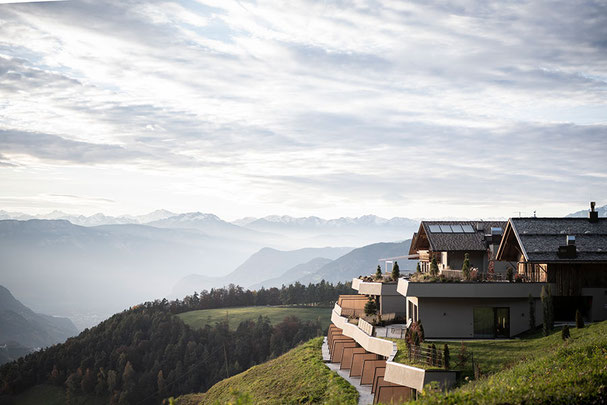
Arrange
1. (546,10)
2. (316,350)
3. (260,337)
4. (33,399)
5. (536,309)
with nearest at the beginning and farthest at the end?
(546,10)
(536,309)
(316,350)
(33,399)
(260,337)

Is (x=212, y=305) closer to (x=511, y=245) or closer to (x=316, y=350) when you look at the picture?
(x=316, y=350)

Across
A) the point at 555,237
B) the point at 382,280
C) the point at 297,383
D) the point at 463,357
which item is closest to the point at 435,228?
the point at 382,280

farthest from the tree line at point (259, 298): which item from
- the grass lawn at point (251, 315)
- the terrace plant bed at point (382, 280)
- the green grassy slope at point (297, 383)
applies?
the terrace plant bed at point (382, 280)

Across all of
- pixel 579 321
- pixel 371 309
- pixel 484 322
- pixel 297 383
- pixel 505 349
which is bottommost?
pixel 297 383

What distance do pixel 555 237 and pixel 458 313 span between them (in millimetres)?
6786

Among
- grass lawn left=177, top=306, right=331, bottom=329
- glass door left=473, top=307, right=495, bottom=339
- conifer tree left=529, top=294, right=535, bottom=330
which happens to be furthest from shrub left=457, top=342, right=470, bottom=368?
grass lawn left=177, top=306, right=331, bottom=329

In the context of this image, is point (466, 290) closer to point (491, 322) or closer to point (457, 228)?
point (491, 322)

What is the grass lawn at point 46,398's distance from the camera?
11094 centimetres

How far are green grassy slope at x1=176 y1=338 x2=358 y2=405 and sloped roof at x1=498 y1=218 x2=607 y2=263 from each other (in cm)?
1199

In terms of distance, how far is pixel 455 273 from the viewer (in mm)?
32344

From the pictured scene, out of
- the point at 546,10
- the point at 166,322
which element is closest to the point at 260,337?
the point at 166,322

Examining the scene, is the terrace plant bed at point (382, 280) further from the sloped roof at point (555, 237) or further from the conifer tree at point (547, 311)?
the conifer tree at point (547, 311)

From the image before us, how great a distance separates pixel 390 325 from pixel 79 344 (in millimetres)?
108746

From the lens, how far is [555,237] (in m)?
32.9
